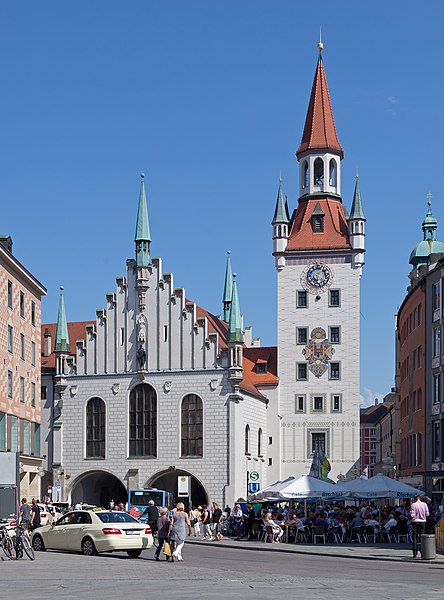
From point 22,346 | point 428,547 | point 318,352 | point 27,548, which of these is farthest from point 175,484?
point 27,548

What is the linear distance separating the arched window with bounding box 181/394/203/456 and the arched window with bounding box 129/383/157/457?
202 cm

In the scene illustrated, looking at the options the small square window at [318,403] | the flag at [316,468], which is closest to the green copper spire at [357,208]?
the small square window at [318,403]

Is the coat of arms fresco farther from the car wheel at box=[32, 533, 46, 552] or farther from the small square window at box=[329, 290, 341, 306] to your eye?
the car wheel at box=[32, 533, 46, 552]

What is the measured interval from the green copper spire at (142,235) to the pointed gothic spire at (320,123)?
614 inches

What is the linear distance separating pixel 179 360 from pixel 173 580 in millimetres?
55068

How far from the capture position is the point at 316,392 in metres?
84.1

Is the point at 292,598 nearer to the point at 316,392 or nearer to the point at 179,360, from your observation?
the point at 179,360

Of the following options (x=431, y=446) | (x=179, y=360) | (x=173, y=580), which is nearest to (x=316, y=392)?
(x=179, y=360)

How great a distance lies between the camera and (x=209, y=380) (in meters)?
77.2

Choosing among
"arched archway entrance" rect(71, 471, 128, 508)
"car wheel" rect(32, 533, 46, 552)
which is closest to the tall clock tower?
"arched archway entrance" rect(71, 471, 128, 508)

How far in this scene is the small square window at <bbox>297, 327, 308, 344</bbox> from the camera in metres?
84.9

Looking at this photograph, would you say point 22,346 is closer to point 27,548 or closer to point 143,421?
point 143,421

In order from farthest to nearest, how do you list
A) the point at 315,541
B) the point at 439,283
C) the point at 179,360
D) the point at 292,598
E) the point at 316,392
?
the point at 316,392 → the point at 179,360 → the point at 439,283 → the point at 315,541 → the point at 292,598

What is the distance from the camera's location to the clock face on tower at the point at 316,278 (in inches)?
3359
